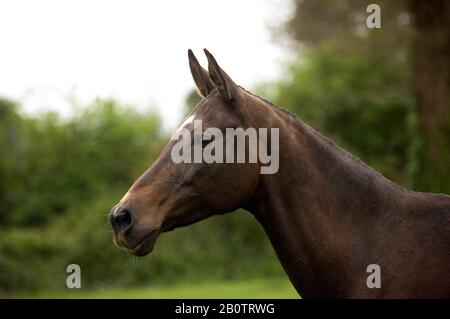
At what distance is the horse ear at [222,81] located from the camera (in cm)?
441

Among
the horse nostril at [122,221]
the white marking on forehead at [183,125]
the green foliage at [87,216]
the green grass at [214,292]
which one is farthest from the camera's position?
the green foliage at [87,216]

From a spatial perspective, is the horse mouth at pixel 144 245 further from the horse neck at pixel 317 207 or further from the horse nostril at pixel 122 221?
the horse neck at pixel 317 207

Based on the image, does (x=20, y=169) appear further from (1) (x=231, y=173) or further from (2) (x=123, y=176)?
(1) (x=231, y=173)

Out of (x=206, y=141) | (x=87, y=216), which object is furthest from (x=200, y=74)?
(x=87, y=216)

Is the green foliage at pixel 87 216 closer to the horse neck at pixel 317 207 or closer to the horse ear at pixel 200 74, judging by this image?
the horse ear at pixel 200 74

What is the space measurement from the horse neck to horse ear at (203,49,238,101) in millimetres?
243

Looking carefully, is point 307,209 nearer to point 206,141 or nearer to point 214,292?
point 206,141

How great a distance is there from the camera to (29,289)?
21.3 meters

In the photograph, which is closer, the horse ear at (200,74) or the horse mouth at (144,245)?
the horse mouth at (144,245)

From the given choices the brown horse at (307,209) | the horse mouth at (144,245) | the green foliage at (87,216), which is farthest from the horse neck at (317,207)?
the green foliage at (87,216)

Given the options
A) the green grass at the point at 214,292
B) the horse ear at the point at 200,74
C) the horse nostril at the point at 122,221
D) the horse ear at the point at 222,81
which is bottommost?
the green grass at the point at 214,292

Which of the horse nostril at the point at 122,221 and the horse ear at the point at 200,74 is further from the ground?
the horse ear at the point at 200,74

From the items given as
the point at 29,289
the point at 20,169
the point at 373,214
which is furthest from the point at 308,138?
the point at 20,169

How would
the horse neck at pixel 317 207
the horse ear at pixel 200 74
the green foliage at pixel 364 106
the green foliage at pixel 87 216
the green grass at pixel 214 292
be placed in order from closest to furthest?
1. the horse neck at pixel 317 207
2. the horse ear at pixel 200 74
3. the green grass at pixel 214 292
4. the green foliage at pixel 87 216
5. the green foliage at pixel 364 106
